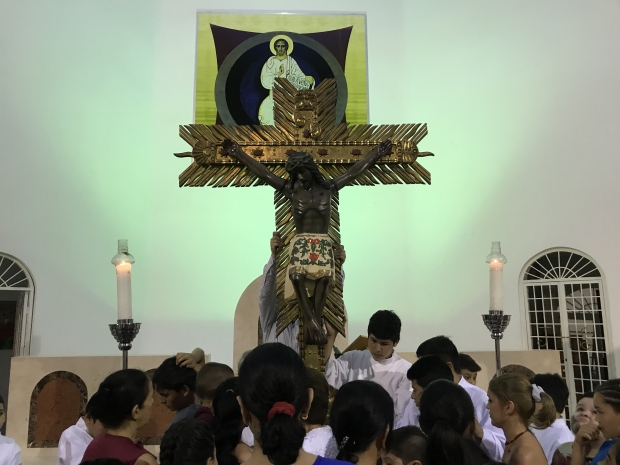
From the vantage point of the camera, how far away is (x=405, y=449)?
216 centimetres

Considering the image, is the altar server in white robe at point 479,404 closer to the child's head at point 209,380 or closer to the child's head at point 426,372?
the child's head at point 426,372

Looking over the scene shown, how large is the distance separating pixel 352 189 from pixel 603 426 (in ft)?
19.1

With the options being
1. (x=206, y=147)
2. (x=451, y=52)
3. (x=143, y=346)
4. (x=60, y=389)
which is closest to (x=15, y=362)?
(x=60, y=389)

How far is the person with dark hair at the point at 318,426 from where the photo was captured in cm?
215

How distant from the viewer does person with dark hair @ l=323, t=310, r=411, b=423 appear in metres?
3.58

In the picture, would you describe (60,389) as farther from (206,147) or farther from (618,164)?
(618,164)

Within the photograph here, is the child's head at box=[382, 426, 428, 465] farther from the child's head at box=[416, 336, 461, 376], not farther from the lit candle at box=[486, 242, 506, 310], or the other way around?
the lit candle at box=[486, 242, 506, 310]

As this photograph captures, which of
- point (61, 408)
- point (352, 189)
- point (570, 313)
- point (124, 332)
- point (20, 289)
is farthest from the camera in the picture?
point (352, 189)

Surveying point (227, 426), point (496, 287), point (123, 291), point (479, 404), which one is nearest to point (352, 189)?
point (496, 287)

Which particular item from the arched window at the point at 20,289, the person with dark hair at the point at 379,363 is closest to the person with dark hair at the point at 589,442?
the person with dark hair at the point at 379,363

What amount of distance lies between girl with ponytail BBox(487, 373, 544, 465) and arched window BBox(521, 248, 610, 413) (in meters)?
5.13

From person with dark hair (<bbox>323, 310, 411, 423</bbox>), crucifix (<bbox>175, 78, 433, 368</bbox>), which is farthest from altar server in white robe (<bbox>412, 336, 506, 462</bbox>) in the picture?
crucifix (<bbox>175, 78, 433, 368</bbox>)

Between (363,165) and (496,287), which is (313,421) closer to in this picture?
(363,165)

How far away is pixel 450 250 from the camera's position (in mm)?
7816
